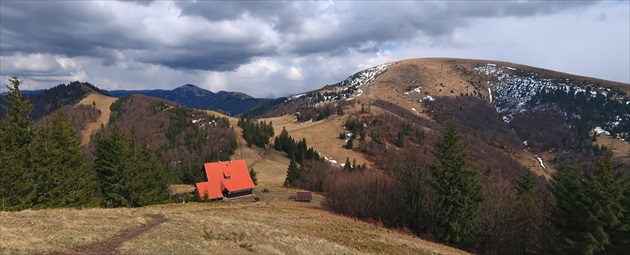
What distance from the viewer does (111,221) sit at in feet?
87.1

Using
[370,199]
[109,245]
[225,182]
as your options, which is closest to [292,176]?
[225,182]

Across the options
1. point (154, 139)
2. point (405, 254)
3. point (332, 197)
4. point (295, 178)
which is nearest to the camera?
point (405, 254)

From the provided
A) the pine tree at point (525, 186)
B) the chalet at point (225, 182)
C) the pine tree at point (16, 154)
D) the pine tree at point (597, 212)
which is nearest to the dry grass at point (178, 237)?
the pine tree at point (16, 154)

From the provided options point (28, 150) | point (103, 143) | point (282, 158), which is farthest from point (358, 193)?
point (282, 158)

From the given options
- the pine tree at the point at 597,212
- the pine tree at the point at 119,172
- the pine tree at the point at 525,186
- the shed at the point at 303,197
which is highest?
the pine tree at the point at 119,172

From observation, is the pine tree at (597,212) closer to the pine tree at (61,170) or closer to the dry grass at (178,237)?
the dry grass at (178,237)

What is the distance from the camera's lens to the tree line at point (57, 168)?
3466cm

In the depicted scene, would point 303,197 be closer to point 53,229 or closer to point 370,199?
point 370,199

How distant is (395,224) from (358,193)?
338 inches

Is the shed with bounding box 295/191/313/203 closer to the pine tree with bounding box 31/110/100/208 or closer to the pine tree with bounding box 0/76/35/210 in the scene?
the pine tree with bounding box 31/110/100/208

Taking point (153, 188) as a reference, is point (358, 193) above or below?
below

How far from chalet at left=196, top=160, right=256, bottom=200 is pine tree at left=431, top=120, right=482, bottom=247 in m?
45.6

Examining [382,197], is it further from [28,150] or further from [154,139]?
[154,139]

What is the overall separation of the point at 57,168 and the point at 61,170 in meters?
0.89
